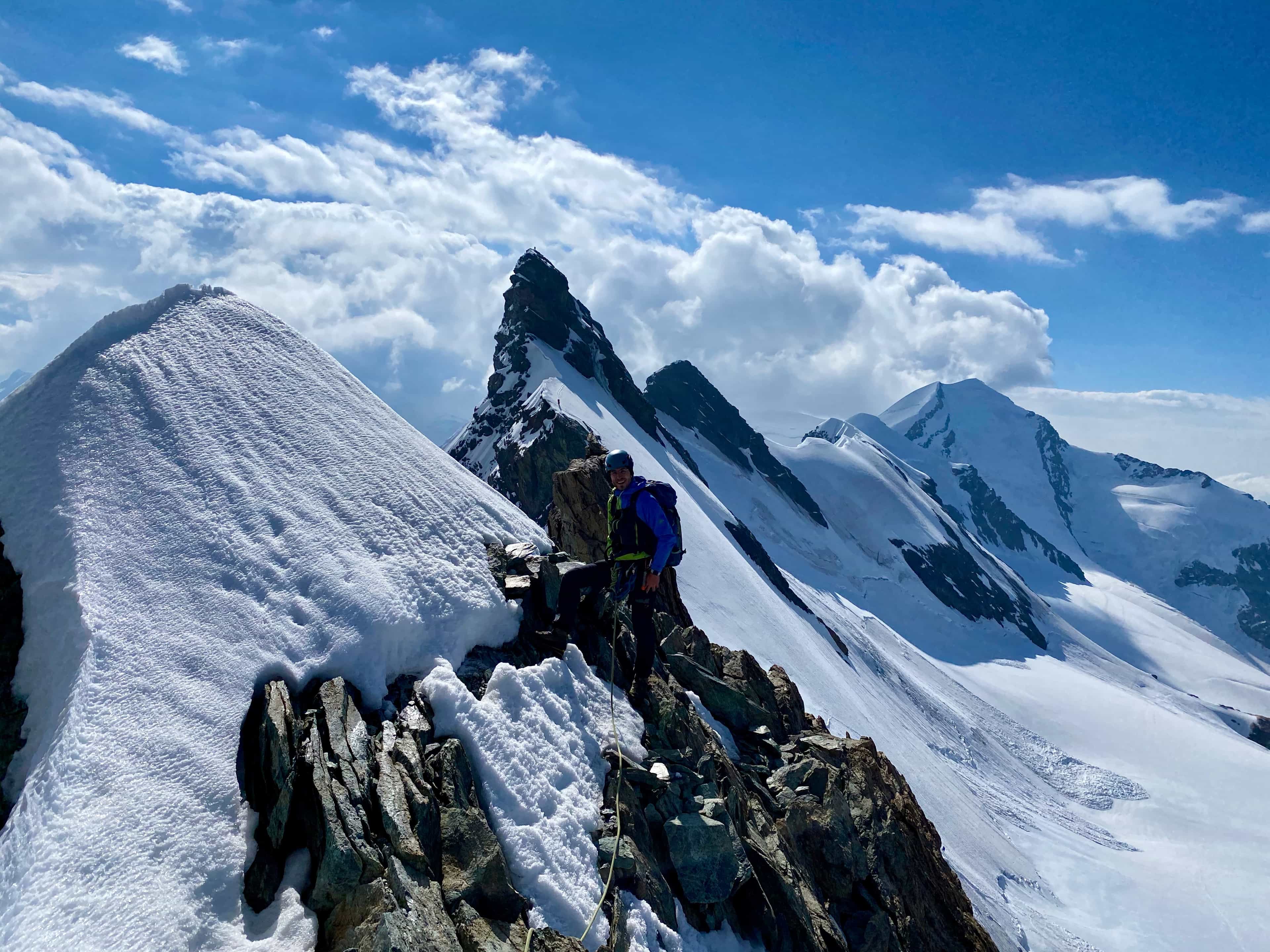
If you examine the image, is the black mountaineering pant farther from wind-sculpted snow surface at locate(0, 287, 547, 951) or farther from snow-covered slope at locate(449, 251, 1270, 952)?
snow-covered slope at locate(449, 251, 1270, 952)

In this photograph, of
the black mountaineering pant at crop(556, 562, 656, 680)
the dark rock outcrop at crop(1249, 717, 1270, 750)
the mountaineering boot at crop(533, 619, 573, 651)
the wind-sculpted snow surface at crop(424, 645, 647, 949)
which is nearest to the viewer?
the wind-sculpted snow surface at crop(424, 645, 647, 949)

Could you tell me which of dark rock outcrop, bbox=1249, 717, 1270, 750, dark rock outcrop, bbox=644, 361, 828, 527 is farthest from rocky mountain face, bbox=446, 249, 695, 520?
dark rock outcrop, bbox=1249, 717, 1270, 750

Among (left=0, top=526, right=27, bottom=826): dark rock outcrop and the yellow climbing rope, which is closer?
(left=0, top=526, right=27, bottom=826): dark rock outcrop

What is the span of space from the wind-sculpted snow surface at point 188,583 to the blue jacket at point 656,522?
2677mm

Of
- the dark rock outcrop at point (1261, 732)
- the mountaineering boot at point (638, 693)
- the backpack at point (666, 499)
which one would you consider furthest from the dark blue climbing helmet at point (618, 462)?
the dark rock outcrop at point (1261, 732)

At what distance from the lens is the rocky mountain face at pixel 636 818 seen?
23.7 feet

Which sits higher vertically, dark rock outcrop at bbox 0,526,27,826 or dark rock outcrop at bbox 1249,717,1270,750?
dark rock outcrop at bbox 1249,717,1270,750

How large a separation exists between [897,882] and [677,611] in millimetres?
10597

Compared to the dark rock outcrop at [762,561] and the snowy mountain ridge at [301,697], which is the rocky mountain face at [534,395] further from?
the snowy mountain ridge at [301,697]

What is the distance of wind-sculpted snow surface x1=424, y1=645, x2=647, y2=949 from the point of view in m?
8.20

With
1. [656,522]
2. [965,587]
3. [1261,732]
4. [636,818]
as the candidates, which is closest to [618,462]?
[656,522]

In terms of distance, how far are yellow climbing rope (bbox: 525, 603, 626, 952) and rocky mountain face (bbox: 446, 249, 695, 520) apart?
136 ft

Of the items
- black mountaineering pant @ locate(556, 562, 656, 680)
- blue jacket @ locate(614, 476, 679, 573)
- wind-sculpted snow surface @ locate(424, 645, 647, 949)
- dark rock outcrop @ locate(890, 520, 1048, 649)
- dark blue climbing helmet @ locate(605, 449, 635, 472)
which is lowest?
wind-sculpted snow surface @ locate(424, 645, 647, 949)

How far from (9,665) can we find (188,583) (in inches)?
75.5
